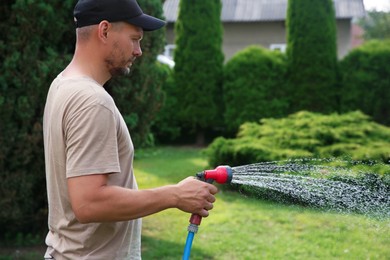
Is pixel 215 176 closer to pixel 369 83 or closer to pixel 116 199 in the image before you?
pixel 116 199

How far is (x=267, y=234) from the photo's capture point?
244 inches

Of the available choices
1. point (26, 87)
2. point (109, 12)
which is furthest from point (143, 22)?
point (26, 87)

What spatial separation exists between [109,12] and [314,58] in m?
11.7

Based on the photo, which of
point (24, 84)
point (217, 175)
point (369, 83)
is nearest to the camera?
point (217, 175)

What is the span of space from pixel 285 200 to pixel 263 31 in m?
20.7

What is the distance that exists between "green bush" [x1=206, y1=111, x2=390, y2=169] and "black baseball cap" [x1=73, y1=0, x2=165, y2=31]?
612 centimetres

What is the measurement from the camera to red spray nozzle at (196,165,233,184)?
217 cm

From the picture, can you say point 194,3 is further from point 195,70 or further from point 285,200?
point 285,200

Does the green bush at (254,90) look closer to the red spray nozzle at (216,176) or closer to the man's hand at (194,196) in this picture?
the red spray nozzle at (216,176)

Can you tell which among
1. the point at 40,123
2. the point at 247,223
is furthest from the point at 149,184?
the point at 40,123

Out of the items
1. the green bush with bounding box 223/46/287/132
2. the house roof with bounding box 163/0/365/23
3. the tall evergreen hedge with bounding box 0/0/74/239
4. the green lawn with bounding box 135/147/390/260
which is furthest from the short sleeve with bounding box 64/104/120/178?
the house roof with bounding box 163/0/365/23

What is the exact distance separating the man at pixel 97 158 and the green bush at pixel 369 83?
11468 millimetres

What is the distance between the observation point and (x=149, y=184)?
8.74 metres

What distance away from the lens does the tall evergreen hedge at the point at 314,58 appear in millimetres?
13211
